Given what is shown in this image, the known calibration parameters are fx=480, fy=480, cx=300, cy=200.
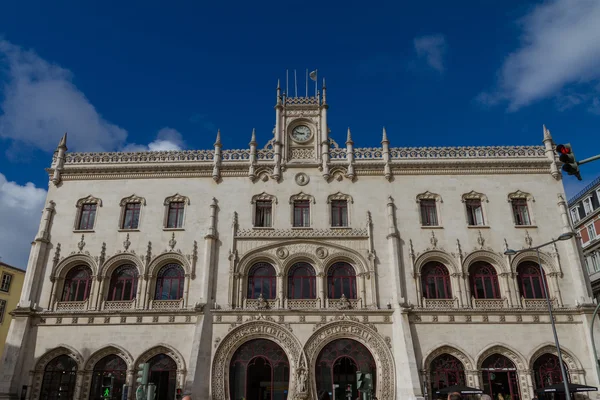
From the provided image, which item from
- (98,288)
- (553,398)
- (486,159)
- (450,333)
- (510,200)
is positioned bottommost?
(553,398)

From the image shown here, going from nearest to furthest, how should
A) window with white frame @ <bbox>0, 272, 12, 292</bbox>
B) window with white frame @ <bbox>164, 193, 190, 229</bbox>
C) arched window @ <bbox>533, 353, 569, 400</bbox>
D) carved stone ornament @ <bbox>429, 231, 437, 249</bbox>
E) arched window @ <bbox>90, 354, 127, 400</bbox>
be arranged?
arched window @ <bbox>533, 353, 569, 400</bbox>, arched window @ <bbox>90, 354, 127, 400</bbox>, carved stone ornament @ <bbox>429, 231, 437, 249</bbox>, window with white frame @ <bbox>164, 193, 190, 229</bbox>, window with white frame @ <bbox>0, 272, 12, 292</bbox>

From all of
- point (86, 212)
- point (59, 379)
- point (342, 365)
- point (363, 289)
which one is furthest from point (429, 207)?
point (59, 379)

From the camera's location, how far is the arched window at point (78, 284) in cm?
3294

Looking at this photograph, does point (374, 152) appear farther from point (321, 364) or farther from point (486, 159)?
point (321, 364)

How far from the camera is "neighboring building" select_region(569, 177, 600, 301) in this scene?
47.5m

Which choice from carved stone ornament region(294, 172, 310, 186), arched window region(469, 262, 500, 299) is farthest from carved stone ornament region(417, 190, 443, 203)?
carved stone ornament region(294, 172, 310, 186)

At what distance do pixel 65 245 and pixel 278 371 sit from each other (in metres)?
17.4

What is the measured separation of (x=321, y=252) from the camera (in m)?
33.1

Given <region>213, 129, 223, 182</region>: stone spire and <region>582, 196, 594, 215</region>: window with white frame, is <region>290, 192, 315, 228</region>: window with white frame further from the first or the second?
<region>582, 196, 594, 215</region>: window with white frame

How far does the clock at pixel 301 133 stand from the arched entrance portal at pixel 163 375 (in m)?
18.2

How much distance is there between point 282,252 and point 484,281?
45.8 ft

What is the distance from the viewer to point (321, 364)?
101 ft

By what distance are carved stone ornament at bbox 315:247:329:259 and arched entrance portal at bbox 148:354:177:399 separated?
1176cm

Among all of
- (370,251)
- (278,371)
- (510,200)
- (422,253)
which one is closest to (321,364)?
(278,371)
